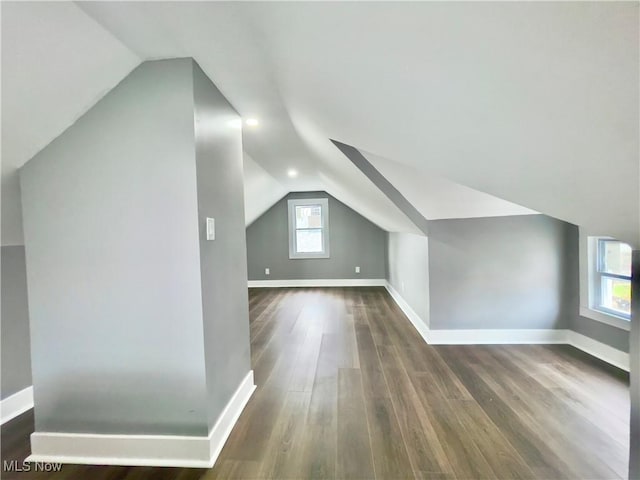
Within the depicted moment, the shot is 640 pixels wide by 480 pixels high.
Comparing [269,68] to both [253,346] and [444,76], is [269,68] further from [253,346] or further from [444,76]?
[253,346]

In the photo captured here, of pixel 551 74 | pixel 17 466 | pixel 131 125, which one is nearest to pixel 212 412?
pixel 17 466

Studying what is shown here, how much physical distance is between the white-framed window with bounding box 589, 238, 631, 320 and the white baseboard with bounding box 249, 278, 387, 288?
3.93m

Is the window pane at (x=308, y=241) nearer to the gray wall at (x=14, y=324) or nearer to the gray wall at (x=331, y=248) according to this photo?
the gray wall at (x=331, y=248)

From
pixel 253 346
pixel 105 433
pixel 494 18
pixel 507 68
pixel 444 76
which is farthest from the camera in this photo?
pixel 253 346

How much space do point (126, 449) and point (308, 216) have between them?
18.0ft

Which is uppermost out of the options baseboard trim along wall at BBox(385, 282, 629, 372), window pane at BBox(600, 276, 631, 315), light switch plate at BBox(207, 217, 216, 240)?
light switch plate at BBox(207, 217, 216, 240)

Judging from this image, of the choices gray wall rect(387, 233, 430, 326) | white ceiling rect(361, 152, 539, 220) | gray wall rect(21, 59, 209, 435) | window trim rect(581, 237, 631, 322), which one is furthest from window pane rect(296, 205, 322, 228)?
gray wall rect(21, 59, 209, 435)

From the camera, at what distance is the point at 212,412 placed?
1.58 meters

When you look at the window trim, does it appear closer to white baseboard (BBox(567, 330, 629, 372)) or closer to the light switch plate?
white baseboard (BBox(567, 330, 629, 372))

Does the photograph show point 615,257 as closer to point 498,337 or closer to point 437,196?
point 498,337

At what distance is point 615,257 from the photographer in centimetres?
263

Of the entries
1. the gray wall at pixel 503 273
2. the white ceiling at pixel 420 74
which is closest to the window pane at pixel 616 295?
the gray wall at pixel 503 273

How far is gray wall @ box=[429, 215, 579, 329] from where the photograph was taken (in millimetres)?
2988

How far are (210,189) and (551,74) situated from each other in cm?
151
